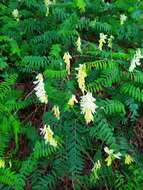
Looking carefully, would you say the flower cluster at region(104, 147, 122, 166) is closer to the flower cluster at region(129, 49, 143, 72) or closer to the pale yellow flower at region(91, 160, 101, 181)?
the pale yellow flower at region(91, 160, 101, 181)

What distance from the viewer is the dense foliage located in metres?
3.99

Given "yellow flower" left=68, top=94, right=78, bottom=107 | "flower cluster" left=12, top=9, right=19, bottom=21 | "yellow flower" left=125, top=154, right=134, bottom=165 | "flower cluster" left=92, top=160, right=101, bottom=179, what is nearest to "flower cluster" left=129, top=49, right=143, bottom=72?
"yellow flower" left=68, top=94, right=78, bottom=107

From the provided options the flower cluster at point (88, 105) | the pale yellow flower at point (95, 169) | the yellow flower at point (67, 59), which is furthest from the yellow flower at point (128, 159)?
the yellow flower at point (67, 59)

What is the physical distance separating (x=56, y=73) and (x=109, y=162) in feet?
3.60

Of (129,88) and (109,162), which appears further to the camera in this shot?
(129,88)

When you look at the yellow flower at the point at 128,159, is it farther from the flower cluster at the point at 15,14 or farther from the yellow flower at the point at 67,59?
the flower cluster at the point at 15,14

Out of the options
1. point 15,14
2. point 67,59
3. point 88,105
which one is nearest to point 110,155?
point 88,105

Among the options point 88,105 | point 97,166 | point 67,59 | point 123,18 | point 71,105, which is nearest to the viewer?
point 88,105

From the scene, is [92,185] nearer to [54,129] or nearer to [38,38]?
[54,129]

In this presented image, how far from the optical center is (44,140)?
406 centimetres

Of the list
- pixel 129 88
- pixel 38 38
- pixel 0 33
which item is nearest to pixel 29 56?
pixel 38 38

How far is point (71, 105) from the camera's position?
4.04m

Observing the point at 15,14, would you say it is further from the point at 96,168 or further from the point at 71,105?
the point at 96,168

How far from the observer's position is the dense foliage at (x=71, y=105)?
3.99 m
